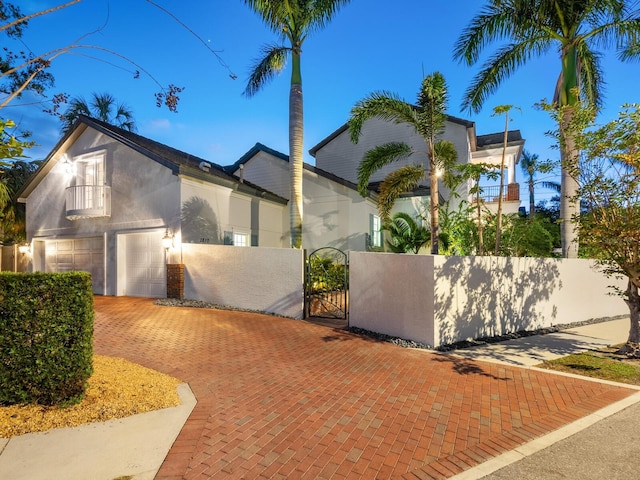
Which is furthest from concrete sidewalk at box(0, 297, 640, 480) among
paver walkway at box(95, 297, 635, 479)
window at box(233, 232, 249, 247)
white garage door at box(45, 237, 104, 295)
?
white garage door at box(45, 237, 104, 295)

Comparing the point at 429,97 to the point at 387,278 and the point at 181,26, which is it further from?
the point at 181,26

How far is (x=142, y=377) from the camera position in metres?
5.06

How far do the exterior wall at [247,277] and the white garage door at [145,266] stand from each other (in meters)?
1.31

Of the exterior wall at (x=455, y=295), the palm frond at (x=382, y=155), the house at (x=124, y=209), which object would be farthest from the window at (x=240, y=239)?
the exterior wall at (x=455, y=295)

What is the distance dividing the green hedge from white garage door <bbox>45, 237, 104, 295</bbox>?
36.4ft

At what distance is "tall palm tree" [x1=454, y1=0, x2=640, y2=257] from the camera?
35.1 ft

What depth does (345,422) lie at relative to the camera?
396 cm

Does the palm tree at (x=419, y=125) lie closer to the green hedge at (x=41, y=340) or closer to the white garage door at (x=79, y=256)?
the green hedge at (x=41, y=340)

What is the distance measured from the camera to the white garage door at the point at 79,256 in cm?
1412

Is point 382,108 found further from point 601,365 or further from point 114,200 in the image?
point 114,200

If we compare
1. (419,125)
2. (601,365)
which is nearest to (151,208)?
(419,125)

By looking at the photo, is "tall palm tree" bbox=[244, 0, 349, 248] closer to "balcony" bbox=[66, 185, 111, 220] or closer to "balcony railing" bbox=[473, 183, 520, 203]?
"balcony" bbox=[66, 185, 111, 220]

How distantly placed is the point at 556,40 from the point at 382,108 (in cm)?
682

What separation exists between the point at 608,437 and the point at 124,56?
7249 mm
